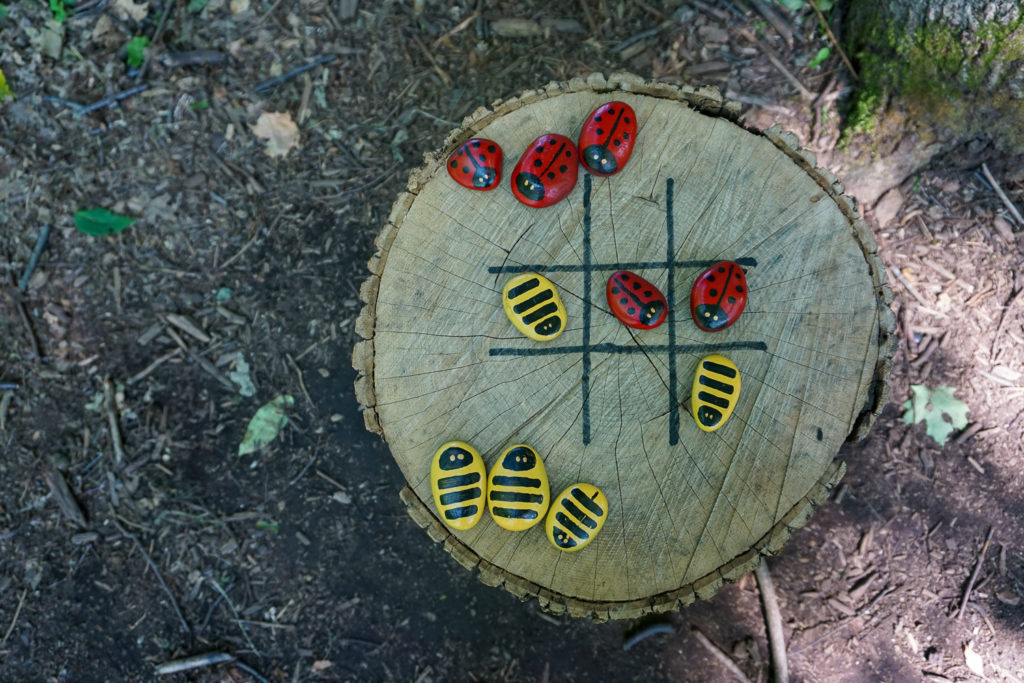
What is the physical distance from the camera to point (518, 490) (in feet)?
8.09

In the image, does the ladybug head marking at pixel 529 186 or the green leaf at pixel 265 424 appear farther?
the green leaf at pixel 265 424

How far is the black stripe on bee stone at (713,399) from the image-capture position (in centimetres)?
245

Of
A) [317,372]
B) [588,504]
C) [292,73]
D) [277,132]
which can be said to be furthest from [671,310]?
[292,73]

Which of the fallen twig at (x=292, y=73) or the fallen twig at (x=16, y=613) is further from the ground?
the fallen twig at (x=292, y=73)

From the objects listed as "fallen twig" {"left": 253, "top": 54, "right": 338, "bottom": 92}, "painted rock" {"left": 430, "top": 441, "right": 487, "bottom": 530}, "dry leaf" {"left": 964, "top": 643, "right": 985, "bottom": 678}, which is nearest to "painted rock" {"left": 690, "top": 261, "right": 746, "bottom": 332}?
"painted rock" {"left": 430, "top": 441, "right": 487, "bottom": 530}

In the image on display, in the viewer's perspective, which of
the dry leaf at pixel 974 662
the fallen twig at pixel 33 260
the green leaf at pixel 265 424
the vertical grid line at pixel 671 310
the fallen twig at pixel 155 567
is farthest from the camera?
the fallen twig at pixel 33 260

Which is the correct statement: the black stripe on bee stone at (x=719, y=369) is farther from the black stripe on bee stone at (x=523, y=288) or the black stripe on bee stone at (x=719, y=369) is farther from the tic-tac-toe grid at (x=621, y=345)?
the black stripe on bee stone at (x=523, y=288)

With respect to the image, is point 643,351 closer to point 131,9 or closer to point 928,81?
point 928,81

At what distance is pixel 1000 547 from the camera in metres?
3.47

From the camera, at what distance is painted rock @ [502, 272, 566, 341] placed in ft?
8.32

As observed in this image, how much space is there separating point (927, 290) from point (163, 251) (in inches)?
175

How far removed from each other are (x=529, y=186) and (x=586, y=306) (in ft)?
1.71

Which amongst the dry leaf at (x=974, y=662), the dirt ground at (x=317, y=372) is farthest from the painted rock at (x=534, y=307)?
the dry leaf at (x=974, y=662)

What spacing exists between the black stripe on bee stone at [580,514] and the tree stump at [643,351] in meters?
0.12
